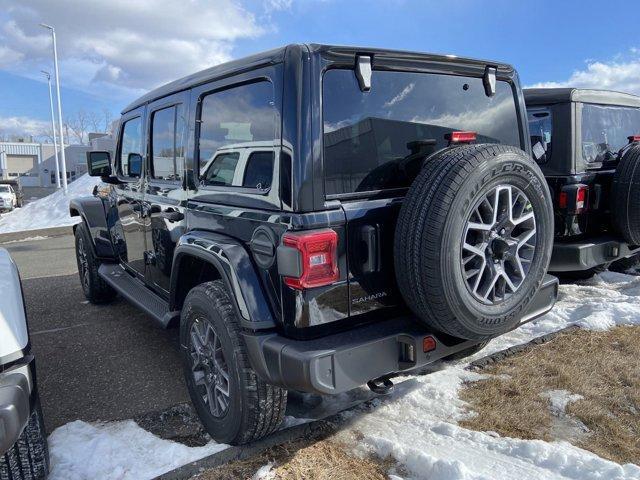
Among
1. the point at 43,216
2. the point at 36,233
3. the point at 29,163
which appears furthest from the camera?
the point at 29,163

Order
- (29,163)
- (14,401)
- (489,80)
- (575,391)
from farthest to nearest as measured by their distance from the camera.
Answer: (29,163), (575,391), (489,80), (14,401)

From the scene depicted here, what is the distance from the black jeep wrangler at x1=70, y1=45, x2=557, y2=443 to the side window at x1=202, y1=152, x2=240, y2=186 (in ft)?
0.05

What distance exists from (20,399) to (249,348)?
0.94 meters

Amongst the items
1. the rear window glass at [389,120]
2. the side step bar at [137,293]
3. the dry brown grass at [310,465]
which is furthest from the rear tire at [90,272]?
the rear window glass at [389,120]

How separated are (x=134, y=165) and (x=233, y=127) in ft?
6.25

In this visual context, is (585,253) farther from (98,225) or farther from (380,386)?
(98,225)

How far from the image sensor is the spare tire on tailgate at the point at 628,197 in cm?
448

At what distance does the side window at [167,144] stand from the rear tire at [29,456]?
1.64 m

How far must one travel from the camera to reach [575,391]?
10.3ft

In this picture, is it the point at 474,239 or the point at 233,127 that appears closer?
the point at 474,239

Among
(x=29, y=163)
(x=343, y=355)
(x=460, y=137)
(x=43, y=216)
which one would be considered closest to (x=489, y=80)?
(x=460, y=137)

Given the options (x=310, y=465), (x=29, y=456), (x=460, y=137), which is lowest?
(x=310, y=465)

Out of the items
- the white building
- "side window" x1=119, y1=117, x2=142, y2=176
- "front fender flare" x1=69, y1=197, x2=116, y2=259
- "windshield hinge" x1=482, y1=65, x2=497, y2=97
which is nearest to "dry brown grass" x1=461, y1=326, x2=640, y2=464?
"windshield hinge" x1=482, y1=65, x2=497, y2=97

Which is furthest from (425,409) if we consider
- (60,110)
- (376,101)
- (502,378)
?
(60,110)
